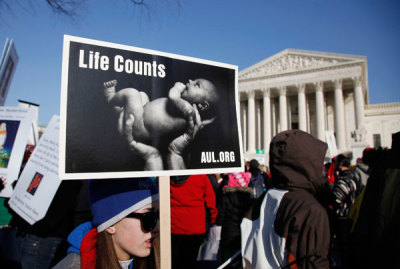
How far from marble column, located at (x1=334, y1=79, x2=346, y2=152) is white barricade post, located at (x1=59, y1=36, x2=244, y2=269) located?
117ft

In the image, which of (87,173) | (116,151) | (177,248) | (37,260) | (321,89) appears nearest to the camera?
(87,173)

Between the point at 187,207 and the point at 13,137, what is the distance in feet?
7.95

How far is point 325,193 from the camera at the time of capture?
→ 1922 millimetres

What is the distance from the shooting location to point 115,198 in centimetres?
178

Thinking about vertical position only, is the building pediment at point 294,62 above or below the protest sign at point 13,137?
above

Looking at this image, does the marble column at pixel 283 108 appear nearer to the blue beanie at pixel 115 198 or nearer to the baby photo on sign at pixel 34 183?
the baby photo on sign at pixel 34 183

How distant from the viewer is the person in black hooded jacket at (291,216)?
162 cm

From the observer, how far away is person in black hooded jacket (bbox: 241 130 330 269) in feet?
5.31

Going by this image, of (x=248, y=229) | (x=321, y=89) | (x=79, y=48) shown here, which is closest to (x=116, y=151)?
(x=79, y=48)

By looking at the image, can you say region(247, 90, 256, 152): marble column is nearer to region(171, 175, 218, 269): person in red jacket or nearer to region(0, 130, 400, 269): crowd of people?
region(171, 175, 218, 269): person in red jacket

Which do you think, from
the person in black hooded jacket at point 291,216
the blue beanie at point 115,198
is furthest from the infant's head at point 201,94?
the blue beanie at point 115,198

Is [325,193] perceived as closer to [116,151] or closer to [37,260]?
[116,151]

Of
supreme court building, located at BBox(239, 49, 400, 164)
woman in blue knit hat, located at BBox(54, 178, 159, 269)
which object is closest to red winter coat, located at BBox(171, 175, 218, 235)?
woman in blue knit hat, located at BBox(54, 178, 159, 269)

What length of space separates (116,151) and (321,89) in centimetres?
3936
